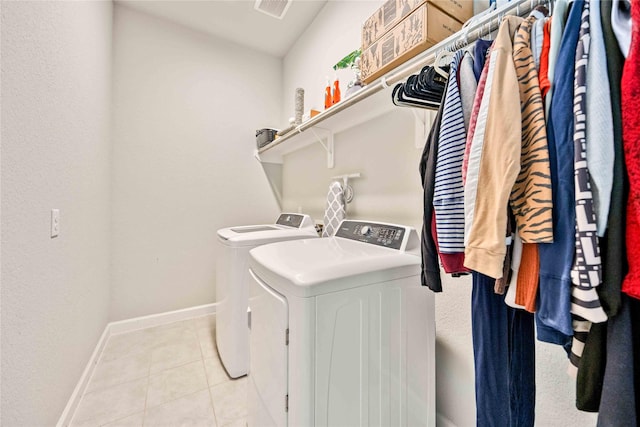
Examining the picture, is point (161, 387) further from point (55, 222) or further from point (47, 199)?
point (47, 199)

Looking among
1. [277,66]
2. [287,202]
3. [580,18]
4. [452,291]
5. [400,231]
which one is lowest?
[452,291]

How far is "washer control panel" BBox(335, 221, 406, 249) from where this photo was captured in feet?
3.95

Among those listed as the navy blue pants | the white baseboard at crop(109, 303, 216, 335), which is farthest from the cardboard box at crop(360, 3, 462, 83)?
the white baseboard at crop(109, 303, 216, 335)

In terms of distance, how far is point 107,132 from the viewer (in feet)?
6.96

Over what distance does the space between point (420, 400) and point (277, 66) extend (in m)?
3.33

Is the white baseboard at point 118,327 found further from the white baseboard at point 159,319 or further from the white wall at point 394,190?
the white wall at point 394,190

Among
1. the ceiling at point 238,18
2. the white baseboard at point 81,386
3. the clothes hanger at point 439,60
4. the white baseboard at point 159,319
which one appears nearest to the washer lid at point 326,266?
the clothes hanger at point 439,60

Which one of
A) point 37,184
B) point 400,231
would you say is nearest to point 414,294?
point 400,231

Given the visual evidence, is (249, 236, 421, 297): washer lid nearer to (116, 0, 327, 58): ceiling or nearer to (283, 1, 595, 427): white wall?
(283, 1, 595, 427): white wall

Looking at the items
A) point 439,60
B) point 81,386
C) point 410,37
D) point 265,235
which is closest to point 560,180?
point 439,60

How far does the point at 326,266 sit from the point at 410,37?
37.5 inches

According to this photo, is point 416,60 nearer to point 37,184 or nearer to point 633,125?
point 633,125

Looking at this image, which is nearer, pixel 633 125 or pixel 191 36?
pixel 633 125

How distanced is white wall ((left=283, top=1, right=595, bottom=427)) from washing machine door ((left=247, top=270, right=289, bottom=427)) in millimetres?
839
